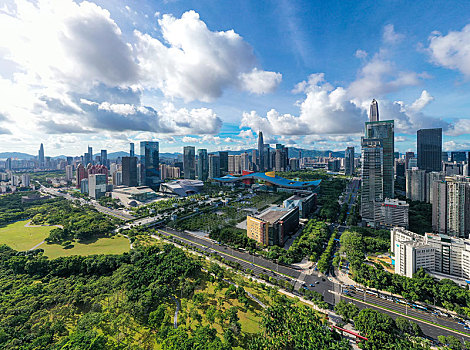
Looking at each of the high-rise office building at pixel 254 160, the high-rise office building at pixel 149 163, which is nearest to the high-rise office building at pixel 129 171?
the high-rise office building at pixel 149 163

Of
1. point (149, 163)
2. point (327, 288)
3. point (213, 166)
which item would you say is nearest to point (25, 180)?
point (149, 163)

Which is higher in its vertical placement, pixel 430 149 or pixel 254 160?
pixel 430 149

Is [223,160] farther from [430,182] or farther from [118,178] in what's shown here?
[430,182]

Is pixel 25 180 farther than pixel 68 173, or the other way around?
pixel 68 173

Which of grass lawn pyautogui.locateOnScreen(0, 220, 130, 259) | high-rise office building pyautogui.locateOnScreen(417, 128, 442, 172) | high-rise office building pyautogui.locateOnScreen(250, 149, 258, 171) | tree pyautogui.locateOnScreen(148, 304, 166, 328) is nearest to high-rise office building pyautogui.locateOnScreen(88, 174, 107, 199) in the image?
grass lawn pyautogui.locateOnScreen(0, 220, 130, 259)

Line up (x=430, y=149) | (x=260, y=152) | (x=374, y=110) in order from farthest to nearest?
(x=260, y=152), (x=430, y=149), (x=374, y=110)

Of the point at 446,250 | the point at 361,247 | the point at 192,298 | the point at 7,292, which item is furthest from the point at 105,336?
the point at 446,250

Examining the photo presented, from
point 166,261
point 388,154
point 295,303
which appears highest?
point 388,154

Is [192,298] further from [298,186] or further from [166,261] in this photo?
[298,186]
